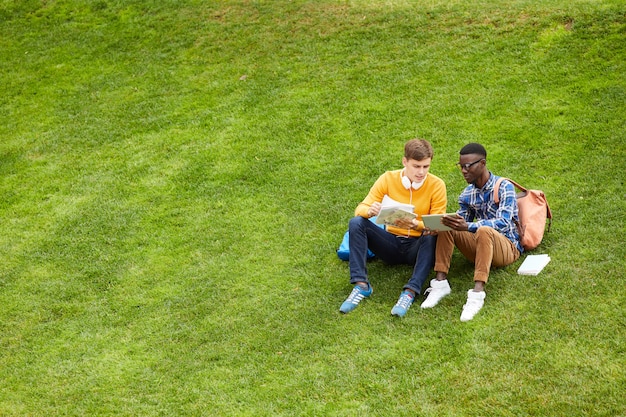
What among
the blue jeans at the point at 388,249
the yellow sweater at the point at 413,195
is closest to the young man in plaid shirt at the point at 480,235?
the blue jeans at the point at 388,249

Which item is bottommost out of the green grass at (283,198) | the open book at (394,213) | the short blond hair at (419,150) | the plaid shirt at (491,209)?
the green grass at (283,198)

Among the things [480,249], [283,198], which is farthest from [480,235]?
[283,198]

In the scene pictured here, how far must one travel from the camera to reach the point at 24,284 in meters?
8.71

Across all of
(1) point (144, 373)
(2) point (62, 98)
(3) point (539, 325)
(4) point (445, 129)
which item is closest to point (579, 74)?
(4) point (445, 129)

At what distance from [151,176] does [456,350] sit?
6066 mm

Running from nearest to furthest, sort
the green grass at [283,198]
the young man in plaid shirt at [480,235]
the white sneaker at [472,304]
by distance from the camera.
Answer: the green grass at [283,198] → the white sneaker at [472,304] → the young man in plaid shirt at [480,235]

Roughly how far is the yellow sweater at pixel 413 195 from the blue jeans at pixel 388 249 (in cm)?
10

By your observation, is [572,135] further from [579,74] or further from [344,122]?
[344,122]

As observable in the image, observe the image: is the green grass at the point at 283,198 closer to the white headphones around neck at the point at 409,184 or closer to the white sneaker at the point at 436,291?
the white sneaker at the point at 436,291

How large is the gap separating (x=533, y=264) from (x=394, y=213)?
4.95ft

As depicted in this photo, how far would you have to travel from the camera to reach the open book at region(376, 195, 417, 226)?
6.88 meters

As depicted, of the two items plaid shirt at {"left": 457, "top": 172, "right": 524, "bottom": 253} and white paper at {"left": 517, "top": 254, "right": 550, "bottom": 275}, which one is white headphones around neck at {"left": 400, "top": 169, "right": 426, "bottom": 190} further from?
white paper at {"left": 517, "top": 254, "right": 550, "bottom": 275}

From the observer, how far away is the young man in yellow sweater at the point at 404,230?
7.07 meters

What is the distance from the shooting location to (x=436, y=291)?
7.04 m
